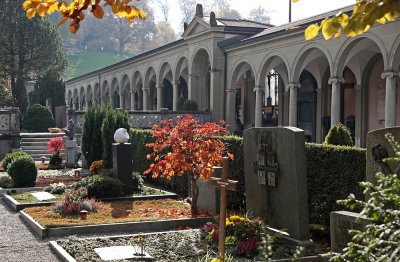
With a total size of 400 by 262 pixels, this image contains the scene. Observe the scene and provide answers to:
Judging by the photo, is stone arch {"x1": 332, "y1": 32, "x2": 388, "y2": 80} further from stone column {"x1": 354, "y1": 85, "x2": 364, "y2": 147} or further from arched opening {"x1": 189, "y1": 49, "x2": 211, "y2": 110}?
arched opening {"x1": 189, "y1": 49, "x2": 211, "y2": 110}

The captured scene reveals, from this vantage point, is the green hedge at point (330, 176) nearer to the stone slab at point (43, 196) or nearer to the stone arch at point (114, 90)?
the stone slab at point (43, 196)

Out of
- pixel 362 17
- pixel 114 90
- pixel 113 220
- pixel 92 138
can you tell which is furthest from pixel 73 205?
pixel 114 90

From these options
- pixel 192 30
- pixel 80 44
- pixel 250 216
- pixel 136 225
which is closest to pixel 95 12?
pixel 250 216

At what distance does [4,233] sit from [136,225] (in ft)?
8.06

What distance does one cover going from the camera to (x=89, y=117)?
20453 mm

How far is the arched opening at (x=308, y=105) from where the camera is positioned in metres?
30.4

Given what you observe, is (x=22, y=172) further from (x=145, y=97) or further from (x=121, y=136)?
(x=145, y=97)

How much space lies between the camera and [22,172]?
15648 mm

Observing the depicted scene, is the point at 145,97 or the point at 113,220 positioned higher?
the point at 145,97

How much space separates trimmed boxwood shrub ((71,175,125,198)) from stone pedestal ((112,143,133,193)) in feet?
1.23

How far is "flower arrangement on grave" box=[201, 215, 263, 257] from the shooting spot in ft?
26.5

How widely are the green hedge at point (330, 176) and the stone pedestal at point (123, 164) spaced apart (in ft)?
18.6

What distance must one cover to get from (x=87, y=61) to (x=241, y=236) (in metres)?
109

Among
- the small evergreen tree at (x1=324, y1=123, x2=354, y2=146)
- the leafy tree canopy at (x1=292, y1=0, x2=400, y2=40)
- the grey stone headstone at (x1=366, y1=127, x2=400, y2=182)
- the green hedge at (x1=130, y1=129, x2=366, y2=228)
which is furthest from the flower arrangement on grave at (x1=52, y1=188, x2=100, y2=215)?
the leafy tree canopy at (x1=292, y1=0, x2=400, y2=40)
